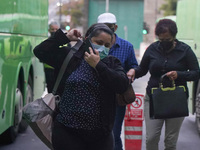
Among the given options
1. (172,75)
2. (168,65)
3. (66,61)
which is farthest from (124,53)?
(66,61)

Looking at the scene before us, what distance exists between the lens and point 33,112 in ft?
13.0

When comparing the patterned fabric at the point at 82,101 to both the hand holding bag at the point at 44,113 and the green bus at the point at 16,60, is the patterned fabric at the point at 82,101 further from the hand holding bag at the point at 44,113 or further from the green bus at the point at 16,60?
the green bus at the point at 16,60

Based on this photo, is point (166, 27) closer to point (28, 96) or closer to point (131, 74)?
point (131, 74)

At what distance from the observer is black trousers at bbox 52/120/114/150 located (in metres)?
3.79

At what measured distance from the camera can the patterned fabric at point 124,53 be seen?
19.4 ft

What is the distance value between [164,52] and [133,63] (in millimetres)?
467

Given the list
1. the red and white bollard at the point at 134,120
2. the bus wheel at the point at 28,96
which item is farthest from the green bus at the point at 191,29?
the bus wheel at the point at 28,96

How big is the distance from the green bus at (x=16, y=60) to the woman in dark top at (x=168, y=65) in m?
1.87

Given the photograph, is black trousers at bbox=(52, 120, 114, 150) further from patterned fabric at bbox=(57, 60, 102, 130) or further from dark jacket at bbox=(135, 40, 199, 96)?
dark jacket at bbox=(135, 40, 199, 96)

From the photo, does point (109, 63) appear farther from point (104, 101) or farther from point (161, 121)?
point (161, 121)

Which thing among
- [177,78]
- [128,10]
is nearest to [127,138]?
[177,78]

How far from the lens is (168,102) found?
550 centimetres

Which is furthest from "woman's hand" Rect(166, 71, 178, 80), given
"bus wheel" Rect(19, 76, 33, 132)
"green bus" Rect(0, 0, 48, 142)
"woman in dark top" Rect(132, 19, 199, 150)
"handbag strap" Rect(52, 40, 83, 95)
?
"bus wheel" Rect(19, 76, 33, 132)

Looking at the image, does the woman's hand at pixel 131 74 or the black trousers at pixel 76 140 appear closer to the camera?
the black trousers at pixel 76 140
